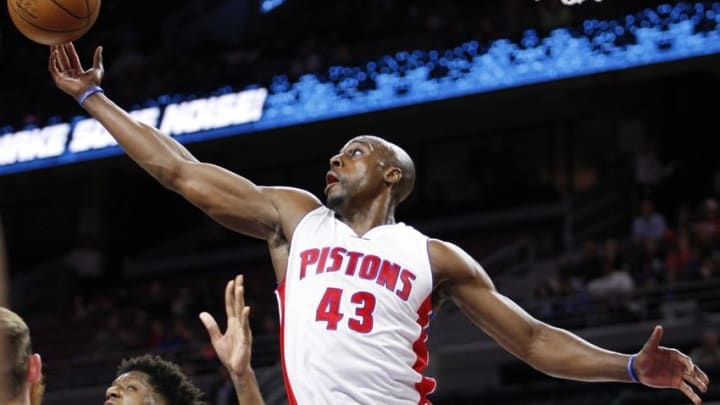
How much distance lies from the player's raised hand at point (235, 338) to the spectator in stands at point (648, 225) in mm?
11452

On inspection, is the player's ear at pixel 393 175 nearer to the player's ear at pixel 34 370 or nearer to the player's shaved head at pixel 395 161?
the player's shaved head at pixel 395 161

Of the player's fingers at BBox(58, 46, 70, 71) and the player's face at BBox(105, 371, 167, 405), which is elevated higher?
the player's fingers at BBox(58, 46, 70, 71)

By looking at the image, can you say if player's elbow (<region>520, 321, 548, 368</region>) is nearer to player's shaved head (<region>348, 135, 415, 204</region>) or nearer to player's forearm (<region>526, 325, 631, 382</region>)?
player's forearm (<region>526, 325, 631, 382</region>)

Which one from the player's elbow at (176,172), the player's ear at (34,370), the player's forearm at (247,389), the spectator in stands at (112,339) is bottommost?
the player's ear at (34,370)

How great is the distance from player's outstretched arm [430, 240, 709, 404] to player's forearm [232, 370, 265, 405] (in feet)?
3.19

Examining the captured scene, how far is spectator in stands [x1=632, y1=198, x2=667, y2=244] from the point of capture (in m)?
15.6

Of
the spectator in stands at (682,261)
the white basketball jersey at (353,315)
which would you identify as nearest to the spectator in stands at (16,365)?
the white basketball jersey at (353,315)

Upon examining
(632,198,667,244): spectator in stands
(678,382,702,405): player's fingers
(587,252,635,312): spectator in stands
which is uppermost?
(632,198,667,244): spectator in stands

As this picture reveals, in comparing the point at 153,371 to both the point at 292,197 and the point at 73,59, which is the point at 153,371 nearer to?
the point at 292,197

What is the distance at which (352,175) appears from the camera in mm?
5250

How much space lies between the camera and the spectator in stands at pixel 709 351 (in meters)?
12.2

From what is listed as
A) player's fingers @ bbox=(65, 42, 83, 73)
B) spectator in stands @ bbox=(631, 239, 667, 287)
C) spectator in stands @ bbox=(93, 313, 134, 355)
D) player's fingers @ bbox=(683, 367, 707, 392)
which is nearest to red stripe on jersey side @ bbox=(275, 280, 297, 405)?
player's fingers @ bbox=(65, 42, 83, 73)

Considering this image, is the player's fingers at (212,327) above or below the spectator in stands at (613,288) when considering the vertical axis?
below

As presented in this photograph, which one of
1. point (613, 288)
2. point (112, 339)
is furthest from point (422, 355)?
point (112, 339)
